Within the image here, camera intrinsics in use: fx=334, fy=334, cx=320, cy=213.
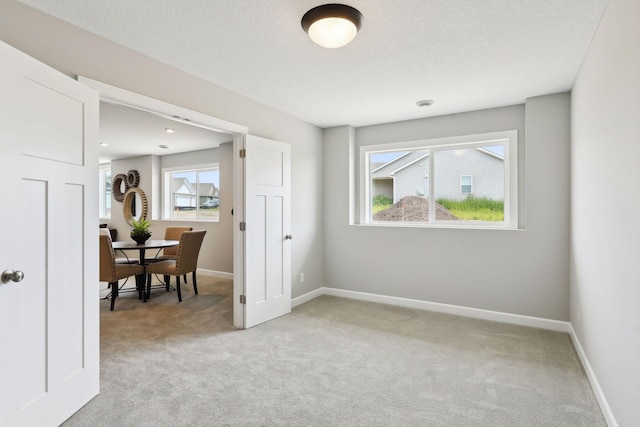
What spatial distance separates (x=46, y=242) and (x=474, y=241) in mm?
3880

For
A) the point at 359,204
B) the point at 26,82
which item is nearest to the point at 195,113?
the point at 26,82

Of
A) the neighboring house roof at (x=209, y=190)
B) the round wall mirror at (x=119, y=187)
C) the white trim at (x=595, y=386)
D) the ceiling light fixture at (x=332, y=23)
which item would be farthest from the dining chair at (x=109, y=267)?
the white trim at (x=595, y=386)

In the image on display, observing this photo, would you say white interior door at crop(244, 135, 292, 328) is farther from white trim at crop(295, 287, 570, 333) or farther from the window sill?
the window sill

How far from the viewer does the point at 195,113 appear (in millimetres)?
2967

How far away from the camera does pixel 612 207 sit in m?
1.89

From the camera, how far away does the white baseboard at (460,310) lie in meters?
3.46

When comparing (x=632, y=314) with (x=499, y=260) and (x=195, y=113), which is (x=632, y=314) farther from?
(x=195, y=113)

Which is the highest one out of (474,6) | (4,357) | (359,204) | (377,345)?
(474,6)

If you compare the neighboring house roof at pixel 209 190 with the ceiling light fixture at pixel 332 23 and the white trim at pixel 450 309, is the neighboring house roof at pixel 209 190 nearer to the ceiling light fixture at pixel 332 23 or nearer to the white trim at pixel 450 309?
the white trim at pixel 450 309

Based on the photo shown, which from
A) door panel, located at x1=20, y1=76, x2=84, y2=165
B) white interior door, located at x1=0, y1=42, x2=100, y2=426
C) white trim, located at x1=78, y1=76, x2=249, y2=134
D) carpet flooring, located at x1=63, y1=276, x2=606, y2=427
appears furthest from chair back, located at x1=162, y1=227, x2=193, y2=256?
door panel, located at x1=20, y1=76, x2=84, y2=165

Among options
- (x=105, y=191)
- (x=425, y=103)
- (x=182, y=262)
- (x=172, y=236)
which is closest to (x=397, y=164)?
(x=425, y=103)

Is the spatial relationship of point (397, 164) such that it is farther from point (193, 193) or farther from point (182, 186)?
point (182, 186)

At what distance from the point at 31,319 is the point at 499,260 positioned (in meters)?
4.03

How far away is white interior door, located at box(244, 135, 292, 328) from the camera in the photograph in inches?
138
